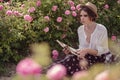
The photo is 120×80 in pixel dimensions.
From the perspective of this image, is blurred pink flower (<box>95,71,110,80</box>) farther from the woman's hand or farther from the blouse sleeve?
the blouse sleeve

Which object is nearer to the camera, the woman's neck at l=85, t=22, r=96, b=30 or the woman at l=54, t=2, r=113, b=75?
the woman at l=54, t=2, r=113, b=75

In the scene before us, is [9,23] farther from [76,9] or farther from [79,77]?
[79,77]

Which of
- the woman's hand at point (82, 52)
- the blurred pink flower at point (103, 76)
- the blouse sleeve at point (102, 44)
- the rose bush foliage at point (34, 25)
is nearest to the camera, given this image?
the blurred pink flower at point (103, 76)

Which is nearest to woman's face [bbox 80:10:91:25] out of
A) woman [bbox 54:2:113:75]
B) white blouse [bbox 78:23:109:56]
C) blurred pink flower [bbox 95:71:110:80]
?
woman [bbox 54:2:113:75]

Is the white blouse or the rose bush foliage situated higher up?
the rose bush foliage

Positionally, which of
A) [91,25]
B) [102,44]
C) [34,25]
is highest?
[34,25]

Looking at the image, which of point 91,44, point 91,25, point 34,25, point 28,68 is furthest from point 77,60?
point 28,68

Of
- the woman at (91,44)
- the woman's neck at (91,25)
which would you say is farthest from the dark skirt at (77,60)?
the woman's neck at (91,25)

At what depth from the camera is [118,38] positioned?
20.0 feet

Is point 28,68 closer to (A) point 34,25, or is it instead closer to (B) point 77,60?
(B) point 77,60

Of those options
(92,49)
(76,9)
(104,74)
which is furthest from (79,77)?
(76,9)

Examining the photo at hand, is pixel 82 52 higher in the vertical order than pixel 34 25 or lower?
lower

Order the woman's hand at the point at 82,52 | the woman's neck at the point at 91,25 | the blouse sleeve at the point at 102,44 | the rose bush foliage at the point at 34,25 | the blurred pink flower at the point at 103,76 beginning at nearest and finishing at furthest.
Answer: the blurred pink flower at the point at 103,76
the woman's hand at the point at 82,52
the blouse sleeve at the point at 102,44
the woman's neck at the point at 91,25
the rose bush foliage at the point at 34,25

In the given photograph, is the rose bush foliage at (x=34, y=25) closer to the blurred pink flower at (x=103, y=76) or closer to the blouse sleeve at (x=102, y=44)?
the blouse sleeve at (x=102, y=44)
